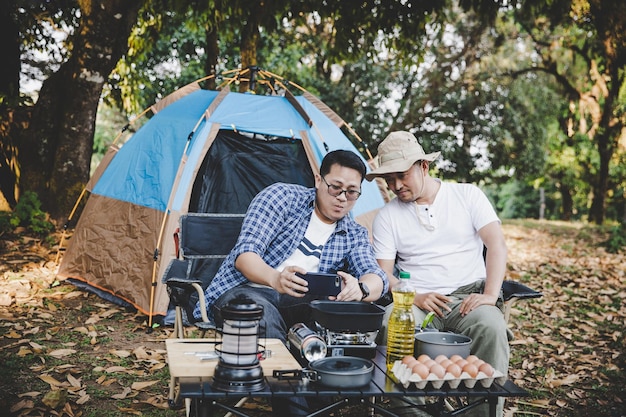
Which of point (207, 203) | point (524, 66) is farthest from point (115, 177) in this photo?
point (524, 66)

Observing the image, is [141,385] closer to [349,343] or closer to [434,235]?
[349,343]

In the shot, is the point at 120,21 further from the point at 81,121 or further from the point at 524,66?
the point at 524,66

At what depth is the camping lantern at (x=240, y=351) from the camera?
1884mm

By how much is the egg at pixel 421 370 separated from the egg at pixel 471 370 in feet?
0.47

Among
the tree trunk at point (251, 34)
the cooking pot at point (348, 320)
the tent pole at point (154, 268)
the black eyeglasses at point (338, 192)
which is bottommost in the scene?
the tent pole at point (154, 268)

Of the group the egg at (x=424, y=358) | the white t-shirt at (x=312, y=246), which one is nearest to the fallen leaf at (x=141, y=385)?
the white t-shirt at (x=312, y=246)

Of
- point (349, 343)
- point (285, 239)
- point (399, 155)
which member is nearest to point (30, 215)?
point (285, 239)

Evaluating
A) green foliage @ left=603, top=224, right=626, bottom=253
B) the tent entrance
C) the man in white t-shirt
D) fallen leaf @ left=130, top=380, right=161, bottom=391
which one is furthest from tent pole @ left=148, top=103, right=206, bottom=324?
green foliage @ left=603, top=224, right=626, bottom=253

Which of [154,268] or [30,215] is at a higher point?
[30,215]

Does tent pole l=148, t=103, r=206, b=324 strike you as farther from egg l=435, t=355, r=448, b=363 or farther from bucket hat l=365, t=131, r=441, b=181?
egg l=435, t=355, r=448, b=363

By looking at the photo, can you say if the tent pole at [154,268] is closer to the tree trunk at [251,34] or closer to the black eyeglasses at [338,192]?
the black eyeglasses at [338,192]

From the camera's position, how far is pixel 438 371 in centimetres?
204

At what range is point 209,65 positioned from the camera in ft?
31.6

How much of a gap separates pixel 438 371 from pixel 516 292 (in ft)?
3.91
